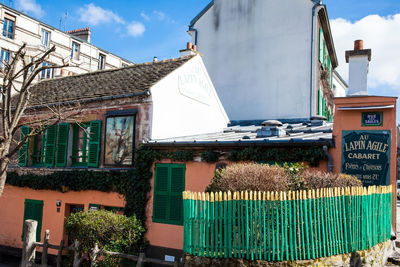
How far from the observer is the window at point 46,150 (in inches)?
542

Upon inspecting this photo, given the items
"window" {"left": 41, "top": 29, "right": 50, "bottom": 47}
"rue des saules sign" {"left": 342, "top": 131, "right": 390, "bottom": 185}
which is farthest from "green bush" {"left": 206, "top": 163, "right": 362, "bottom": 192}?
"window" {"left": 41, "top": 29, "right": 50, "bottom": 47}

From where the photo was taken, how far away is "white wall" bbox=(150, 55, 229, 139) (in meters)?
12.0

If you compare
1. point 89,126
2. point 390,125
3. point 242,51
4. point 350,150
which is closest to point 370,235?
point 350,150

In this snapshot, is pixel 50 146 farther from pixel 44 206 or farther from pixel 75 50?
pixel 75 50

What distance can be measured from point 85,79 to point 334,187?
12.1 m

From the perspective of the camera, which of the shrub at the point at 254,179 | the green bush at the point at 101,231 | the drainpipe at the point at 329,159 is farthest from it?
the green bush at the point at 101,231

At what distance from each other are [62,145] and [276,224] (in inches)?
383

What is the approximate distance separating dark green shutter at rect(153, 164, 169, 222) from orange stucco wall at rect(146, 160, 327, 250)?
196 millimetres

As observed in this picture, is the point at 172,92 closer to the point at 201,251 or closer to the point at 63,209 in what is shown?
the point at 63,209

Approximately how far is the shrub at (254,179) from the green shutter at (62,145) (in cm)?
805

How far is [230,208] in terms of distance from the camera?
22.7 ft

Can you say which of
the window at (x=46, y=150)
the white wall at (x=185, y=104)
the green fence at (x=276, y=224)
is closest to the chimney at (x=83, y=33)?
the window at (x=46, y=150)

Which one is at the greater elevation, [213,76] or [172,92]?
[213,76]

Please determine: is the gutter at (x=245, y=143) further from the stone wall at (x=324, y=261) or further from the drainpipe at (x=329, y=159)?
the stone wall at (x=324, y=261)
